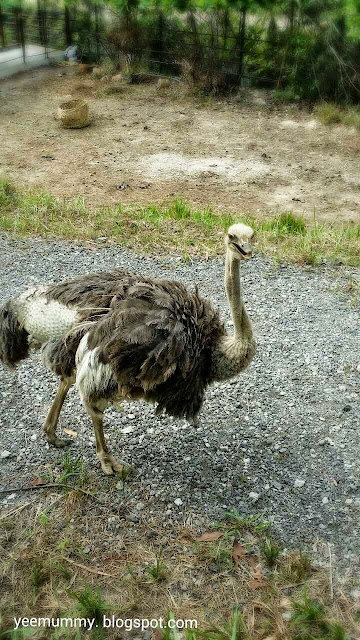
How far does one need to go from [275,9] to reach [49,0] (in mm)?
4474

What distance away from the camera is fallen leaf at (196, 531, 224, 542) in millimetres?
3028

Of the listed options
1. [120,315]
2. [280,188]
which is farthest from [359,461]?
[280,188]

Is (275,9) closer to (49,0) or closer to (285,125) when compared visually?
(285,125)

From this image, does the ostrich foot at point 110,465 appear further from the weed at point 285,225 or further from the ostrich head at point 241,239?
the weed at point 285,225

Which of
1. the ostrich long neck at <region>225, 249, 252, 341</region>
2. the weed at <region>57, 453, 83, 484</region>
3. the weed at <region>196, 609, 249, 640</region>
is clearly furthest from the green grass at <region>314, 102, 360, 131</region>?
the weed at <region>196, 609, 249, 640</region>

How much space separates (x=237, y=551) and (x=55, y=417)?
1.17m

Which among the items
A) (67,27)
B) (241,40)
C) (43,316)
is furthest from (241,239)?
(67,27)

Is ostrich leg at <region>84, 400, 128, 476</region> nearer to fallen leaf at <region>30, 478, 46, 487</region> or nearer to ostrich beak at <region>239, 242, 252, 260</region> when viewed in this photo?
fallen leaf at <region>30, 478, 46, 487</region>

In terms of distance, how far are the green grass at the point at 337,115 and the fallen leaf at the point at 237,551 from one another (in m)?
8.44

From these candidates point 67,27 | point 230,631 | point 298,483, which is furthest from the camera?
point 67,27

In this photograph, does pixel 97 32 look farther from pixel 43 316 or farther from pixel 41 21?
pixel 43 316

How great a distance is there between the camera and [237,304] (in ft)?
10.3

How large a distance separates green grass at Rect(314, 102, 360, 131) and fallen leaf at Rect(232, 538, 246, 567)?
27.7 ft

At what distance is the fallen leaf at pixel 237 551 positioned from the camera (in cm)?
292
